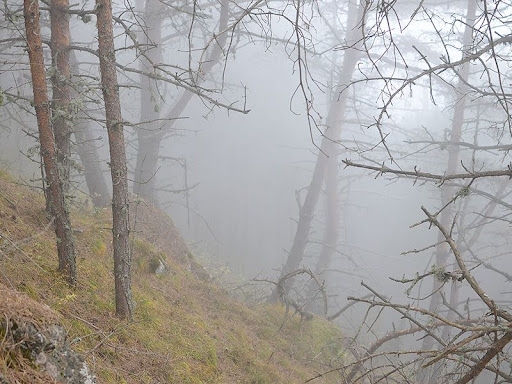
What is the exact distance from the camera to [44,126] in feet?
12.0

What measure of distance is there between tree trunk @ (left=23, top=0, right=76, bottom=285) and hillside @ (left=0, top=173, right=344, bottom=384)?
0.18m

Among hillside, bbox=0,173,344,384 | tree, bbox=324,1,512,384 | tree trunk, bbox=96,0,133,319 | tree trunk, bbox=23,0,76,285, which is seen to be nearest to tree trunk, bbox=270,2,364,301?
tree, bbox=324,1,512,384

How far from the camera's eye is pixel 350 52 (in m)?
13.8

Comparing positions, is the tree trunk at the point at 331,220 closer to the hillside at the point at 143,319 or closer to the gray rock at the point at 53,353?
the hillside at the point at 143,319

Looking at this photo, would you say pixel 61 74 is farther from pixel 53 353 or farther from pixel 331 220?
pixel 331 220

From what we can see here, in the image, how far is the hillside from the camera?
3596 mm

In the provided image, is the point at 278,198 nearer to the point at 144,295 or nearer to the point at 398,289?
the point at 398,289

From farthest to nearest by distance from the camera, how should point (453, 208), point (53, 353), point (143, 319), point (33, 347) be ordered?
1. point (453, 208)
2. point (143, 319)
3. point (53, 353)
4. point (33, 347)

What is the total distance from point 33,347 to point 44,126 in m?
1.83

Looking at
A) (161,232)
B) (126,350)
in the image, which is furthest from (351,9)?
(126,350)

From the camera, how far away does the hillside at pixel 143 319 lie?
11.8 feet

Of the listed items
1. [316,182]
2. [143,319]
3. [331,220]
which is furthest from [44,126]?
[331,220]

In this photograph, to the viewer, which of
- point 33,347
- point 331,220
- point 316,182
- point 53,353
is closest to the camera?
point 33,347

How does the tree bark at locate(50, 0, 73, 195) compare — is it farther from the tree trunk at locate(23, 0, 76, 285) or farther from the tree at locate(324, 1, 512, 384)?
the tree at locate(324, 1, 512, 384)
